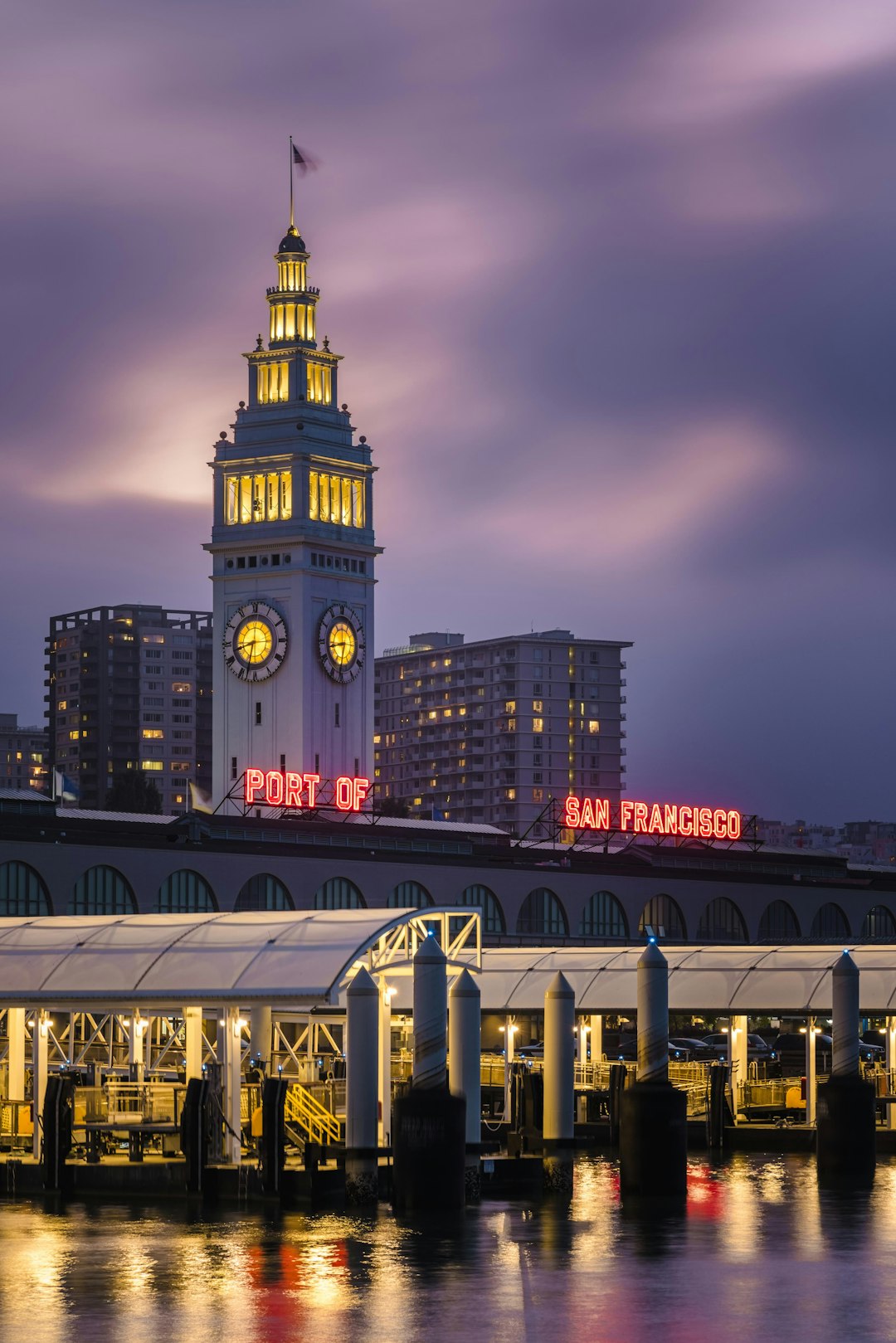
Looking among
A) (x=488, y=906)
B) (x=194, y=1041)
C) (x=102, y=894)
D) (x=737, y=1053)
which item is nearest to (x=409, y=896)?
(x=488, y=906)

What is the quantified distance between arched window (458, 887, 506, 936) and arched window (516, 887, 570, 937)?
75.3 inches

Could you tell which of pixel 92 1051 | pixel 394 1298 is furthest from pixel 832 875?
pixel 394 1298

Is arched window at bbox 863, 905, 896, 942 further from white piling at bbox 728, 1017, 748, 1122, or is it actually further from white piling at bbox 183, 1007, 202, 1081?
white piling at bbox 183, 1007, 202, 1081

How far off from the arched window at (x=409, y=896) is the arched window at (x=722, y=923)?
27.6 metres

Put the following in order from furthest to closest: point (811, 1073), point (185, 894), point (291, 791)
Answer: point (291, 791) → point (185, 894) → point (811, 1073)

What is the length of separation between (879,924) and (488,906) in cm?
4573

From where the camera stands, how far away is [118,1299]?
44.8 meters

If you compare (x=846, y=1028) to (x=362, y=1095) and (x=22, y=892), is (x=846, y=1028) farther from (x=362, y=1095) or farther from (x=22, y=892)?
(x=22, y=892)

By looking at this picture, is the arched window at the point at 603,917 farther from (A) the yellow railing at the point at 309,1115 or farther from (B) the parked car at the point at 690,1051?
(A) the yellow railing at the point at 309,1115

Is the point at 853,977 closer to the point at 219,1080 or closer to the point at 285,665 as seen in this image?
the point at 219,1080

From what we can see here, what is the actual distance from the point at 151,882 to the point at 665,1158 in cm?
6522

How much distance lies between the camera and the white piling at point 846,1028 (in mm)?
70250

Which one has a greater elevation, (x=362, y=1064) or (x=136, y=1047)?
(x=362, y=1064)

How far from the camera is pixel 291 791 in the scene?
164 meters
